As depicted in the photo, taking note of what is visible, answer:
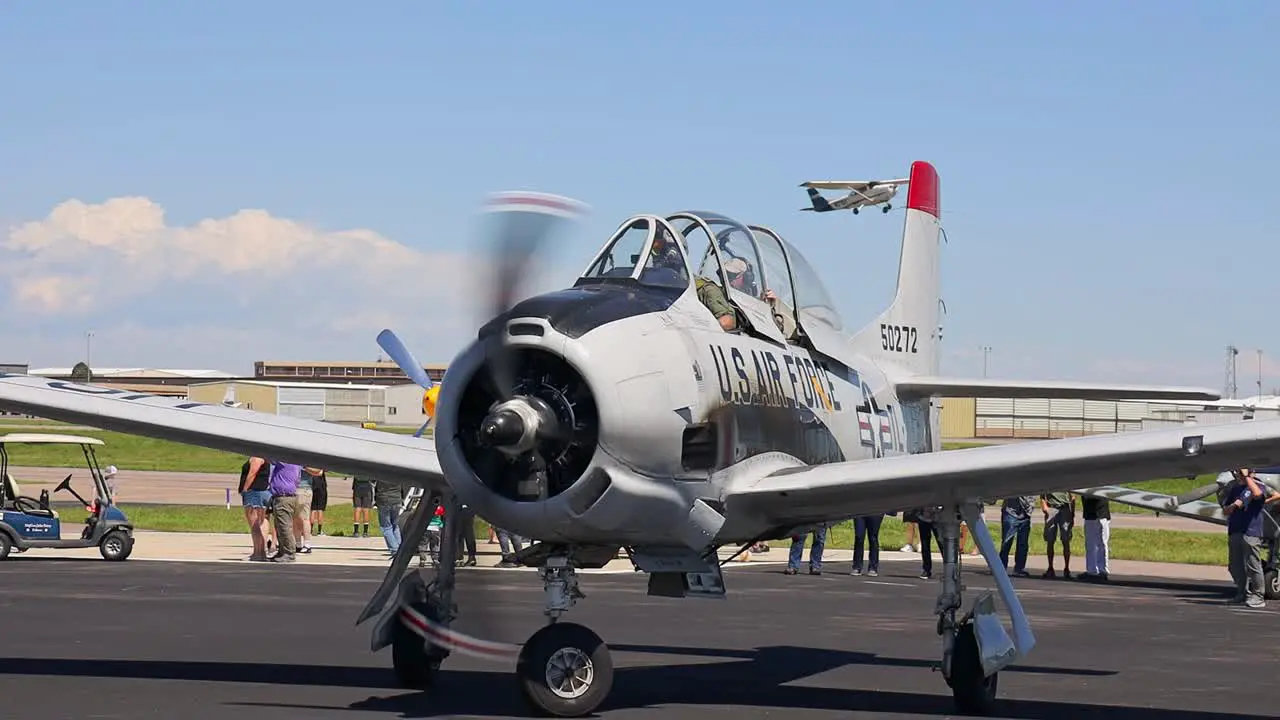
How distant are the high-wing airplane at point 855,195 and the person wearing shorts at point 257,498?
30.3ft

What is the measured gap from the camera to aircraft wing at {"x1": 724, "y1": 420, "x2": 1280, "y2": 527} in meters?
11.6

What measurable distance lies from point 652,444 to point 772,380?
2.15 metres

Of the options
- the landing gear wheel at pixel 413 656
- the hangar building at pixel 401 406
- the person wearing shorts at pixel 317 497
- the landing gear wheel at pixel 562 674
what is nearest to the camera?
the landing gear wheel at pixel 562 674

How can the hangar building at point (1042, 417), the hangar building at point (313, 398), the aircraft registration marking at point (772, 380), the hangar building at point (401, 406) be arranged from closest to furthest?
the aircraft registration marking at point (772, 380) < the hangar building at point (313, 398) < the hangar building at point (401, 406) < the hangar building at point (1042, 417)

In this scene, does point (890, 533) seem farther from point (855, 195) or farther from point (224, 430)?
point (224, 430)

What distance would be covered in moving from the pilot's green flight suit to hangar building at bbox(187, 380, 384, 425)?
112m

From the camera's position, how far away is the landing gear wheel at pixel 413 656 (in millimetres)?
12477

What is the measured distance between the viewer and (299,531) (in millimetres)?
29656

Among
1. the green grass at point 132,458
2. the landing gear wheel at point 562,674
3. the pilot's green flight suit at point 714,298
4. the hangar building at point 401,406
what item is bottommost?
the landing gear wheel at point 562,674

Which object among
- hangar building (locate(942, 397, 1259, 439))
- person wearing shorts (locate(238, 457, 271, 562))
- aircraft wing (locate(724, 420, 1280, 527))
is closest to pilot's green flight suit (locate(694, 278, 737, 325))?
aircraft wing (locate(724, 420, 1280, 527))

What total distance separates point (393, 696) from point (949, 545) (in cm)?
417

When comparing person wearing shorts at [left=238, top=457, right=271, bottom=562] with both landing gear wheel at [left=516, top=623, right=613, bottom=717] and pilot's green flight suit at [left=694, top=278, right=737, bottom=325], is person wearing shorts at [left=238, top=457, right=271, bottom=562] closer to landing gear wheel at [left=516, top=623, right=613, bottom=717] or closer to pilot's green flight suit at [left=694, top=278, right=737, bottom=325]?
pilot's green flight suit at [left=694, top=278, right=737, bottom=325]

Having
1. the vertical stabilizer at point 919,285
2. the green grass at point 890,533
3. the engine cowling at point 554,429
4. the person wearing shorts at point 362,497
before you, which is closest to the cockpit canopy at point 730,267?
the engine cowling at point 554,429

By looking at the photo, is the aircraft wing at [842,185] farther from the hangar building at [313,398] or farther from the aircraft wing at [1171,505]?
the hangar building at [313,398]
